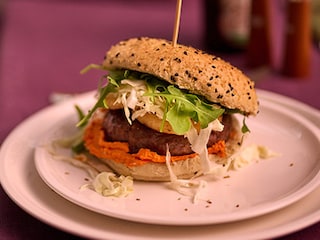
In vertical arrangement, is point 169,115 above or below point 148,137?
above

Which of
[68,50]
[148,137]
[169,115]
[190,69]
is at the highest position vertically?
[190,69]

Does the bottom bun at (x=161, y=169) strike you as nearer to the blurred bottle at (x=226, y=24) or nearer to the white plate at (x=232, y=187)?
the white plate at (x=232, y=187)

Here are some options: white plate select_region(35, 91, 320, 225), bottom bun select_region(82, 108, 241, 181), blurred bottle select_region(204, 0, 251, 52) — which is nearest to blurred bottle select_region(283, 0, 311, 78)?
blurred bottle select_region(204, 0, 251, 52)

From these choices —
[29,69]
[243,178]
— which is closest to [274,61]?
[29,69]

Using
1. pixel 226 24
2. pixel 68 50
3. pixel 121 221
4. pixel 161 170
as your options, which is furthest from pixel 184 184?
pixel 68 50

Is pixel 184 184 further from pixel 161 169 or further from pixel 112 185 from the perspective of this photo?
pixel 112 185

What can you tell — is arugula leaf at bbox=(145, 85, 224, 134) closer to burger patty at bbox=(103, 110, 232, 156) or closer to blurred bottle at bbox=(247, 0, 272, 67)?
burger patty at bbox=(103, 110, 232, 156)

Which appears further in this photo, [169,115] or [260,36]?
[260,36]
